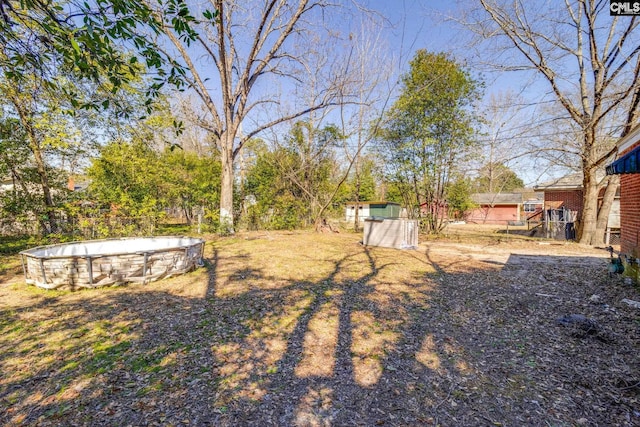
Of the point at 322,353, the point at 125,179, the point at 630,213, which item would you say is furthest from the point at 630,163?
the point at 125,179

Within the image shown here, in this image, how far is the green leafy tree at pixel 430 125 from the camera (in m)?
11.7

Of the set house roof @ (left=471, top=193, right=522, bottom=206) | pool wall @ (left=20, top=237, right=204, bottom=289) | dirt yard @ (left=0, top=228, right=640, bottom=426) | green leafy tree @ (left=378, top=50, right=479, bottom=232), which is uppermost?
green leafy tree @ (left=378, top=50, right=479, bottom=232)

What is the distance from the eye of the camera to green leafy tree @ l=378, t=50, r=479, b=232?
11695 millimetres

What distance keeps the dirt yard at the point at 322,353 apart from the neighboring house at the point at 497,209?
27.8 meters

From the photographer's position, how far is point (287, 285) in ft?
Answer: 18.0

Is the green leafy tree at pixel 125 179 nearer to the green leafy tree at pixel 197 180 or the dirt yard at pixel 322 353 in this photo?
the green leafy tree at pixel 197 180

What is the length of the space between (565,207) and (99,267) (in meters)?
22.7

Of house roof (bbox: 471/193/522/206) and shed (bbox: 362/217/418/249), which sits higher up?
house roof (bbox: 471/193/522/206)

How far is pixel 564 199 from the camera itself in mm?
17609

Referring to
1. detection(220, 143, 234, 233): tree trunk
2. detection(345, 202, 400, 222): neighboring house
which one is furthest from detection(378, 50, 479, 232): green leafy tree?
detection(345, 202, 400, 222): neighboring house

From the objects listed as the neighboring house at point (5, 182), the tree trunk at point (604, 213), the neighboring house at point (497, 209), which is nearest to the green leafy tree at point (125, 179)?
the neighboring house at point (5, 182)

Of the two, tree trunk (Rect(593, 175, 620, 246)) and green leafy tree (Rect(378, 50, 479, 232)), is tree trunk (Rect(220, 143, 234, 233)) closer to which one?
green leafy tree (Rect(378, 50, 479, 232))

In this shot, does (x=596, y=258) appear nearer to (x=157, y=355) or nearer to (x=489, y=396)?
Result: (x=489, y=396)

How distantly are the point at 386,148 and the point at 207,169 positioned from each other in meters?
8.61
